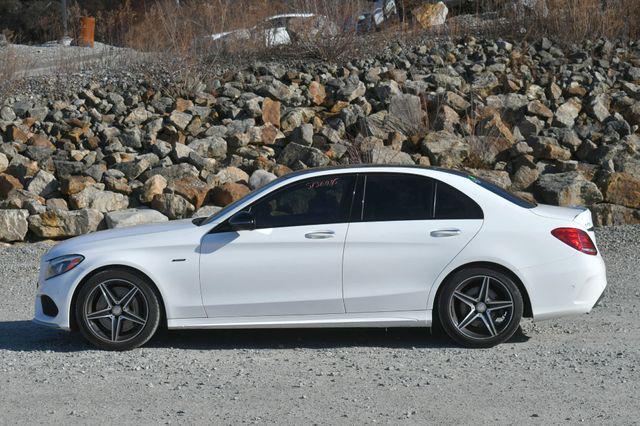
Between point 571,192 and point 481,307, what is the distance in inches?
300

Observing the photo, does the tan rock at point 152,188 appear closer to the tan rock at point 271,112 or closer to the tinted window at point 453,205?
the tan rock at point 271,112

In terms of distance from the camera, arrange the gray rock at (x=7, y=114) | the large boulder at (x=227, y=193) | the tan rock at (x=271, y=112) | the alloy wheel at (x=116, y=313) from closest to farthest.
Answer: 1. the alloy wheel at (x=116, y=313)
2. the large boulder at (x=227, y=193)
3. the tan rock at (x=271, y=112)
4. the gray rock at (x=7, y=114)

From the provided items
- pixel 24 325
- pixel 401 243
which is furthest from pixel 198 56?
pixel 401 243

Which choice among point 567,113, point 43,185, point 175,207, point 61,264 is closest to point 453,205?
point 61,264

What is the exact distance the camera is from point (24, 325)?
32.6 ft

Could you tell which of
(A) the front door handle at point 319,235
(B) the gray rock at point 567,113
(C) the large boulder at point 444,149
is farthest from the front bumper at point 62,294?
(B) the gray rock at point 567,113

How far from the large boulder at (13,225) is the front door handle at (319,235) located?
25.2 feet

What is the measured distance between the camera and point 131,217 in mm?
15008

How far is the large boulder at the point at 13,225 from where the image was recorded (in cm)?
1493

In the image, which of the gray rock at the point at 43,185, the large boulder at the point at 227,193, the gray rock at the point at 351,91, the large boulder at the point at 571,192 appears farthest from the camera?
the gray rock at the point at 351,91

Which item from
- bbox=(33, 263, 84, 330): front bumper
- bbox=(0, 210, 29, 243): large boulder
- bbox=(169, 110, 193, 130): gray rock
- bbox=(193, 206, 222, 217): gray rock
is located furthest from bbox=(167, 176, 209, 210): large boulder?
bbox=(33, 263, 84, 330): front bumper

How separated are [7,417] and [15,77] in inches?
658

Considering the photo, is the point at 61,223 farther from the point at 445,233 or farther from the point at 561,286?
the point at 561,286

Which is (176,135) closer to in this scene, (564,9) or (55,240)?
(55,240)
